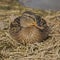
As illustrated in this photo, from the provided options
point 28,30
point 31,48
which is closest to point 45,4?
point 28,30

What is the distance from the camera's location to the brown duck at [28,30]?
6.38 metres

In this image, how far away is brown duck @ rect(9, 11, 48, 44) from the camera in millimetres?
6376

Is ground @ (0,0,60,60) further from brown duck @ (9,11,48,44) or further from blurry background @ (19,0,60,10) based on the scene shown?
blurry background @ (19,0,60,10)

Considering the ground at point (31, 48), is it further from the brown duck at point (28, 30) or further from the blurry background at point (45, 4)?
the blurry background at point (45, 4)

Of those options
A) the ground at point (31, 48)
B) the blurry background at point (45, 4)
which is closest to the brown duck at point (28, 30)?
the ground at point (31, 48)

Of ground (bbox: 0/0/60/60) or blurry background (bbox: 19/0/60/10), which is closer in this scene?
ground (bbox: 0/0/60/60)

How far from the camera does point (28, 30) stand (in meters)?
6.43

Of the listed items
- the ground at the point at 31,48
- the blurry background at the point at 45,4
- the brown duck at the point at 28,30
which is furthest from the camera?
the blurry background at the point at 45,4

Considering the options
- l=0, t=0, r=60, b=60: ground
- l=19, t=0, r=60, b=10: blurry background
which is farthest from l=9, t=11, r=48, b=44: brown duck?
l=19, t=0, r=60, b=10: blurry background

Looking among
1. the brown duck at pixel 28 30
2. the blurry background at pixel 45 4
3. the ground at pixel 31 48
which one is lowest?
the ground at pixel 31 48

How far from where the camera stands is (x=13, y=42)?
21.1 ft

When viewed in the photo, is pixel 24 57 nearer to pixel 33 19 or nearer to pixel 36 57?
pixel 36 57

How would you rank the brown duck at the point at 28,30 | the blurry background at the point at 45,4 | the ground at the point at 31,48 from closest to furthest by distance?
1. the ground at the point at 31,48
2. the brown duck at the point at 28,30
3. the blurry background at the point at 45,4

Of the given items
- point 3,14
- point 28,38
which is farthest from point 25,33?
point 3,14
